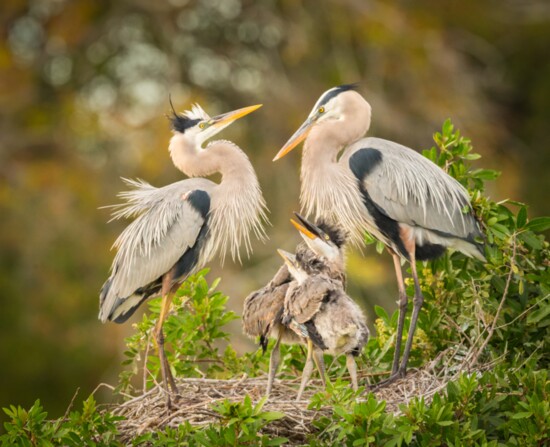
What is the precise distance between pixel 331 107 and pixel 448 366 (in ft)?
5.90

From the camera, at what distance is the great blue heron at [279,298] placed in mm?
6340

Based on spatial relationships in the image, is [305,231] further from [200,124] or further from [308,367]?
[200,124]

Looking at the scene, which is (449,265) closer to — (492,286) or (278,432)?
(492,286)

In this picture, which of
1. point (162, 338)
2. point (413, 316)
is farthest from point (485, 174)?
point (162, 338)

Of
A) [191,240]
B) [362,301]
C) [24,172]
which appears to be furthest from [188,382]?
[24,172]

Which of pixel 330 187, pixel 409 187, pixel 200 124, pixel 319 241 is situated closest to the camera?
pixel 319 241

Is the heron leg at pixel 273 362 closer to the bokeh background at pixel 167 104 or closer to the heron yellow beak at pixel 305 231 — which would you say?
the heron yellow beak at pixel 305 231

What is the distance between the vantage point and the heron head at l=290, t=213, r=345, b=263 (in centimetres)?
647

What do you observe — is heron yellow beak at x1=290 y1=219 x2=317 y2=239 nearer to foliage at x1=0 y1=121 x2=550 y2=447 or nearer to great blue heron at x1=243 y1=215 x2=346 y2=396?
great blue heron at x1=243 y1=215 x2=346 y2=396

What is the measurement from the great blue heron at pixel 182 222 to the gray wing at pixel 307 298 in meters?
0.80

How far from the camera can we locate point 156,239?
674cm

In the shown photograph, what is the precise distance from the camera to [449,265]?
6.54 m

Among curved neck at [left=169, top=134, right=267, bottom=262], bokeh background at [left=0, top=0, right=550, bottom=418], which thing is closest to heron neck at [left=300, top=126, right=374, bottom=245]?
curved neck at [left=169, top=134, right=267, bottom=262]

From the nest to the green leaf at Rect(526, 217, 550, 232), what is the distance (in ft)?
2.61
